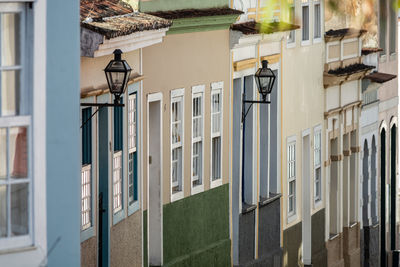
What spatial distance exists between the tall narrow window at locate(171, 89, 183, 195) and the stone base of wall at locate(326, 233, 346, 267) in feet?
30.8

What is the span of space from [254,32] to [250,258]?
11.8ft

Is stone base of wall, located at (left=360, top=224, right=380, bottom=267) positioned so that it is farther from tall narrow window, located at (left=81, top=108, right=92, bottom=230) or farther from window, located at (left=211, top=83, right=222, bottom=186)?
tall narrow window, located at (left=81, top=108, right=92, bottom=230)

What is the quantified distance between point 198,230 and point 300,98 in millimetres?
6326

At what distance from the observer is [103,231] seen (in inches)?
554

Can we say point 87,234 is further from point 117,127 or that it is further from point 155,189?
point 155,189

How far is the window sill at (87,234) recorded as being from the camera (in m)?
13.3

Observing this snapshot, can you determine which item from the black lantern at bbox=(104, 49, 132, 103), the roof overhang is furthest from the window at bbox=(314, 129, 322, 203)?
the black lantern at bbox=(104, 49, 132, 103)

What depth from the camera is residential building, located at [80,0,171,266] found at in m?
13.1

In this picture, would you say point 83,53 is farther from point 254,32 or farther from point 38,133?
point 254,32

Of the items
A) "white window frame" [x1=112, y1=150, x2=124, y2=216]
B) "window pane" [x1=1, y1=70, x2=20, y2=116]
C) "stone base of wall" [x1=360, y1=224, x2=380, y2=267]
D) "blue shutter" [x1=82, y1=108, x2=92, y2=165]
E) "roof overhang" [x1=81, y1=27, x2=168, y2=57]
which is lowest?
"stone base of wall" [x1=360, y1=224, x2=380, y2=267]

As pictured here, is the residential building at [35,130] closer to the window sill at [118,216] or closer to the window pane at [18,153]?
the window pane at [18,153]

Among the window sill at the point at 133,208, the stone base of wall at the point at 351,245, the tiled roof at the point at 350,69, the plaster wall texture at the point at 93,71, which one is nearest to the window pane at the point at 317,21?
the tiled roof at the point at 350,69

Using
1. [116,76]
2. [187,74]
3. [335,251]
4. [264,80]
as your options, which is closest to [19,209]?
[116,76]

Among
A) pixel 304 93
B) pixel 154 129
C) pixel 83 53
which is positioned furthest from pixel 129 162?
pixel 304 93
